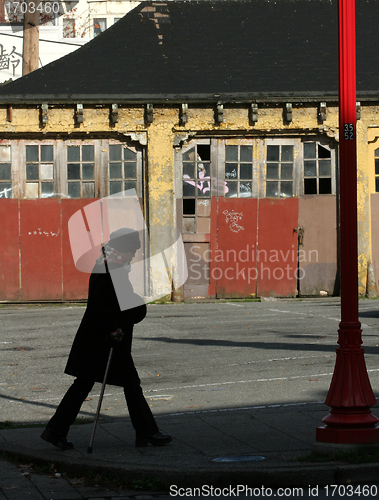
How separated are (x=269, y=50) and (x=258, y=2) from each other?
6.32 feet

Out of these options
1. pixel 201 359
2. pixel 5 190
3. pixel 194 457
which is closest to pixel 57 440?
pixel 194 457

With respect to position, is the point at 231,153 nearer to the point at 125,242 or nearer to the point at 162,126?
the point at 162,126

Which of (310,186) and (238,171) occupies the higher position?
(238,171)

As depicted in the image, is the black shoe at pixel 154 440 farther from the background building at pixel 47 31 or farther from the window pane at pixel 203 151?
the background building at pixel 47 31

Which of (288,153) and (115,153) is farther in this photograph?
(288,153)

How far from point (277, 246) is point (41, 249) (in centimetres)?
619

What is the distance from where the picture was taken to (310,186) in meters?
19.6

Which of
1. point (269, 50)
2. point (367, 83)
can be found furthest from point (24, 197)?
point (367, 83)

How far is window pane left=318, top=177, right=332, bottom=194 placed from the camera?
19531 mm

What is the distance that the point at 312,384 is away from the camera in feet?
28.2

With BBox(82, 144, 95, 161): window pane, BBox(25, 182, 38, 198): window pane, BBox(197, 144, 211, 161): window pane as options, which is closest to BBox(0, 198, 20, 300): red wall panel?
BBox(25, 182, 38, 198): window pane

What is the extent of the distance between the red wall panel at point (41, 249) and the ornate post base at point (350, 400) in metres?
14.3

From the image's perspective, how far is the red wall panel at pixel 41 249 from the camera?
63.1 ft

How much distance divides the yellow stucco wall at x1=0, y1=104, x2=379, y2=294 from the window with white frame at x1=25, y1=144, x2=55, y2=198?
0.37 metres
